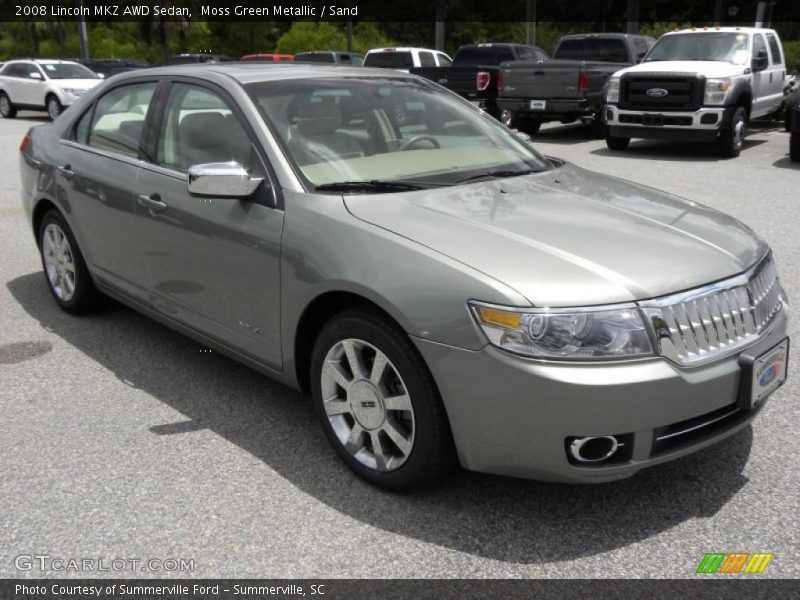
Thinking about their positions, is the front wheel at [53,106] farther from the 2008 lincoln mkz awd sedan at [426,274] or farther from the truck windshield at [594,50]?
the 2008 lincoln mkz awd sedan at [426,274]

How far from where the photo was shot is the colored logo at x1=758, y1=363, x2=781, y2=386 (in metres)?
3.11

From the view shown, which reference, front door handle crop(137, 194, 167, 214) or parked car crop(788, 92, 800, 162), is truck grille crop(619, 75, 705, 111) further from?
front door handle crop(137, 194, 167, 214)

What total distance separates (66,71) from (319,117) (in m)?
22.3

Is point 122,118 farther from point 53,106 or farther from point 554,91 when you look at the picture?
point 53,106

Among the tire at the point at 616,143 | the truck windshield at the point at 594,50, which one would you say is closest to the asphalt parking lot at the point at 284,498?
the tire at the point at 616,143

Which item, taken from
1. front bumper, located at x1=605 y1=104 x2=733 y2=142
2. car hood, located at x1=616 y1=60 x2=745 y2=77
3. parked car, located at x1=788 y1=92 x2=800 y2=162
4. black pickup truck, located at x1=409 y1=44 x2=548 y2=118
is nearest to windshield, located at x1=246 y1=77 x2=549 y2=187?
parked car, located at x1=788 y1=92 x2=800 y2=162

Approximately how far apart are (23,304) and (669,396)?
479 centimetres

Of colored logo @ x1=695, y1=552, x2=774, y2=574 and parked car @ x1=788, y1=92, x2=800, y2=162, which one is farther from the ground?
parked car @ x1=788, y1=92, x2=800, y2=162

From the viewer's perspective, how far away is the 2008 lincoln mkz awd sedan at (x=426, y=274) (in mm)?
2812

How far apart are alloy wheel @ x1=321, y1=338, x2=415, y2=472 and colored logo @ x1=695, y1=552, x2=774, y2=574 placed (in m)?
1.11

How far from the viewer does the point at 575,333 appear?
2785 mm

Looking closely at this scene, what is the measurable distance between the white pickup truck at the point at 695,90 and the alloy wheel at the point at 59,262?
10566 mm

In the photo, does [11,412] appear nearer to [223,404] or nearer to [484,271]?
[223,404]

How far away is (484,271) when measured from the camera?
293 cm
